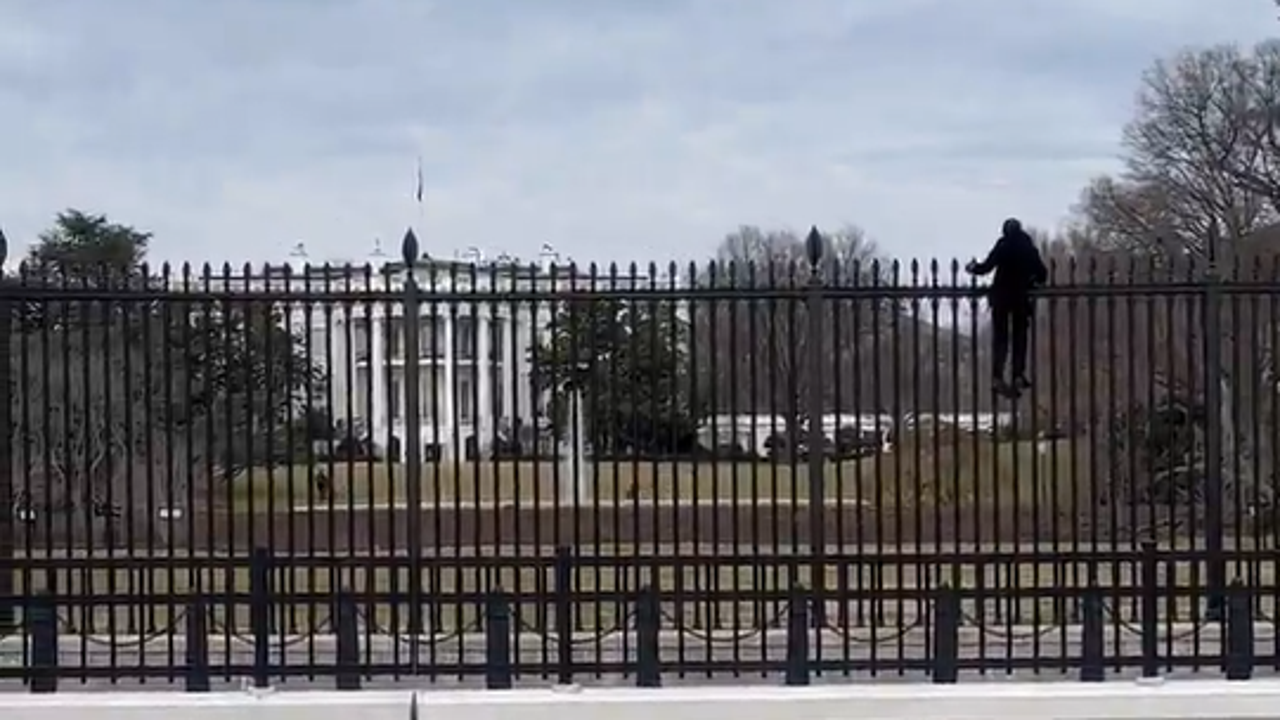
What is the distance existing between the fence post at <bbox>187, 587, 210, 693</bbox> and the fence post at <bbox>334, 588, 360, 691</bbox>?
2.34ft

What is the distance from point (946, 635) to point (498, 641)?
2.43 metres

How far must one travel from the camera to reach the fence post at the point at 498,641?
31.9 feet

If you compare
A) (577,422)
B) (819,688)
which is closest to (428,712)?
(819,688)

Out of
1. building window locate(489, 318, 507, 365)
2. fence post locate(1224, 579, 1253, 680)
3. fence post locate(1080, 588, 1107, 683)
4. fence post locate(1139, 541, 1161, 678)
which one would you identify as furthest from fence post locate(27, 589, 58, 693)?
fence post locate(1224, 579, 1253, 680)

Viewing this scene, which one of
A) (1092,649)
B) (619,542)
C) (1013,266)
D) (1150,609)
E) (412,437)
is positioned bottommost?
(1092,649)

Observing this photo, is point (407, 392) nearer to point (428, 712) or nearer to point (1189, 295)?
point (428, 712)

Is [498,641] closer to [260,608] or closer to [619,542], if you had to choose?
[260,608]

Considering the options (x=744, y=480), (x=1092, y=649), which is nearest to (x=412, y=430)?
(x=1092, y=649)

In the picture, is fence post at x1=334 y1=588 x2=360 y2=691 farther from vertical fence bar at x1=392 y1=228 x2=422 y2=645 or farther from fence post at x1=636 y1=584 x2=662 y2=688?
fence post at x1=636 y1=584 x2=662 y2=688

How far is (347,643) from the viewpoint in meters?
10.0

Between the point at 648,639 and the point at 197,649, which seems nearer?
the point at 648,639

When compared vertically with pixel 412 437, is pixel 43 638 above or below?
below

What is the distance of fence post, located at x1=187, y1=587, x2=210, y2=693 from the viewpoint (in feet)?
32.7

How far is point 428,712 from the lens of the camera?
878cm
